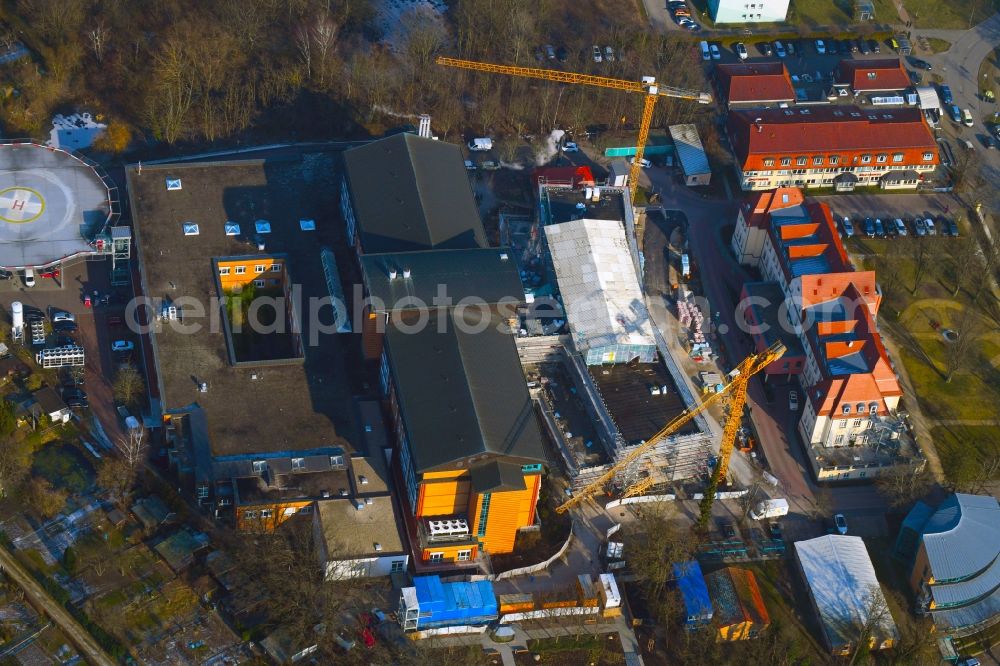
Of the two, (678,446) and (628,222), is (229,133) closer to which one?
(628,222)

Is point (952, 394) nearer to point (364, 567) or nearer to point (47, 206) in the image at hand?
point (364, 567)

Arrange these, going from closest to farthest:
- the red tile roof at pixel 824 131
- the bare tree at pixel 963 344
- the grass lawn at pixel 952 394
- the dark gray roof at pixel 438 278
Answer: the dark gray roof at pixel 438 278, the grass lawn at pixel 952 394, the bare tree at pixel 963 344, the red tile roof at pixel 824 131

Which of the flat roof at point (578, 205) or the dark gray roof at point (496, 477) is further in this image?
the flat roof at point (578, 205)

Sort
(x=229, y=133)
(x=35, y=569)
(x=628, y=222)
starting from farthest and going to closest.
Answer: (x=229, y=133)
(x=628, y=222)
(x=35, y=569)

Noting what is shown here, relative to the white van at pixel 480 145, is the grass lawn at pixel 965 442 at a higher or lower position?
lower

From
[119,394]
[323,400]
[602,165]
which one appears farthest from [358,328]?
[602,165]

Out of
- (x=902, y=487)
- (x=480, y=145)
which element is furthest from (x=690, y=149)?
(x=902, y=487)

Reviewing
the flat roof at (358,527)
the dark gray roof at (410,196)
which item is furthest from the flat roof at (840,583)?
the dark gray roof at (410,196)

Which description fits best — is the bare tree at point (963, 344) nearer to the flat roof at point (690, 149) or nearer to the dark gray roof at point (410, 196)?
the flat roof at point (690, 149)
